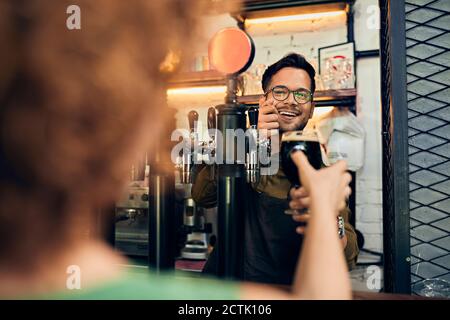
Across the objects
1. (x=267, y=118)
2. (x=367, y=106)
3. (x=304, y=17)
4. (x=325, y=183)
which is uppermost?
(x=304, y=17)

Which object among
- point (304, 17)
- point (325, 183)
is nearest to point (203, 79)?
point (304, 17)

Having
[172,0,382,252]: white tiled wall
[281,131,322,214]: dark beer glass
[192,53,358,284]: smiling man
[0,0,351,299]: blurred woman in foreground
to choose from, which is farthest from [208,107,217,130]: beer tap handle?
[172,0,382,252]: white tiled wall

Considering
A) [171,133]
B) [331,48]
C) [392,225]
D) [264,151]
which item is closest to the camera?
[171,133]

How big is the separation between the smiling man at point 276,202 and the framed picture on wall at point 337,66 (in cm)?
82

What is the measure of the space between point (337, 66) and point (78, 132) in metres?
2.67

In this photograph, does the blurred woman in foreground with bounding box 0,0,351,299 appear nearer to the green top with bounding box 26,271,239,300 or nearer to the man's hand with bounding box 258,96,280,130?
the green top with bounding box 26,271,239,300

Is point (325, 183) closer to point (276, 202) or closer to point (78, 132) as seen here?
point (78, 132)

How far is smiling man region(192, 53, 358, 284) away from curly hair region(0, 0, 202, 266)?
101 cm

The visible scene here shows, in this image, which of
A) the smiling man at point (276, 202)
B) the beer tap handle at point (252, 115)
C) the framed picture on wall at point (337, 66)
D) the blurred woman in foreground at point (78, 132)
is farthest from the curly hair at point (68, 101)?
the framed picture on wall at point (337, 66)

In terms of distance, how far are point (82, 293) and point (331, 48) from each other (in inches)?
113

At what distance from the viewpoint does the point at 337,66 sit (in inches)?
110

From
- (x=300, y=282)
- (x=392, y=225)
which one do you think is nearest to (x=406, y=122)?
(x=392, y=225)

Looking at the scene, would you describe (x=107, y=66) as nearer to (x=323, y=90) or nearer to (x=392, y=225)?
(x=392, y=225)

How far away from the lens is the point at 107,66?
490 mm
